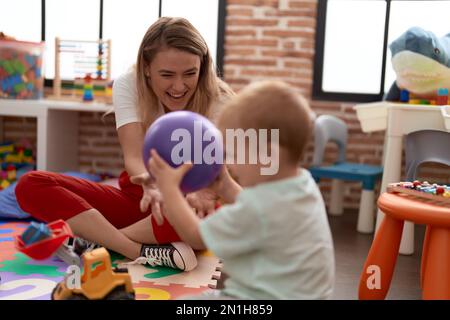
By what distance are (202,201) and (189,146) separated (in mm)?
309

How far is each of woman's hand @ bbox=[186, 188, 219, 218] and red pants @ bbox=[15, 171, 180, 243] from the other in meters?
0.31

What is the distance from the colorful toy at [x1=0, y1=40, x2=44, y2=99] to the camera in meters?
2.86

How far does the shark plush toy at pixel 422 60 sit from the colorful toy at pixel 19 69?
6.20 ft

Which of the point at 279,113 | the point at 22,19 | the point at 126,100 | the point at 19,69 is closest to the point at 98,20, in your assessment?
the point at 22,19

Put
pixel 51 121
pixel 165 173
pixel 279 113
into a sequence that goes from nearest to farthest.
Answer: pixel 279 113
pixel 165 173
pixel 51 121

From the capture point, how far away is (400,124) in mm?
2189

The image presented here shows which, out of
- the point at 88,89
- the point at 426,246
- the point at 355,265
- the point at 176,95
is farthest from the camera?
the point at 88,89

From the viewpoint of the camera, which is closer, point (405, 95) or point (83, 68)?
point (405, 95)

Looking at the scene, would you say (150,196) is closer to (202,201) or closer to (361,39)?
(202,201)

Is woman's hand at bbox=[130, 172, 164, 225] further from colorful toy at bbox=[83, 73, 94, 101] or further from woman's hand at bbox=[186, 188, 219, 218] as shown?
colorful toy at bbox=[83, 73, 94, 101]

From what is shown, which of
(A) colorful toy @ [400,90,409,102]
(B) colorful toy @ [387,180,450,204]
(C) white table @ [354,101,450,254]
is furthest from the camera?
(A) colorful toy @ [400,90,409,102]

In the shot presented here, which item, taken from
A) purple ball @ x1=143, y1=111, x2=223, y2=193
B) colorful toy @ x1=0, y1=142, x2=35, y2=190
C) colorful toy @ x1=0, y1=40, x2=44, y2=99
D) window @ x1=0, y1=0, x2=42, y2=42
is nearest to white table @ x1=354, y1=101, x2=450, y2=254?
purple ball @ x1=143, y1=111, x2=223, y2=193

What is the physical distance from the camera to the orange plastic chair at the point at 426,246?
140 cm

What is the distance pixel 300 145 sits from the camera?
97cm
